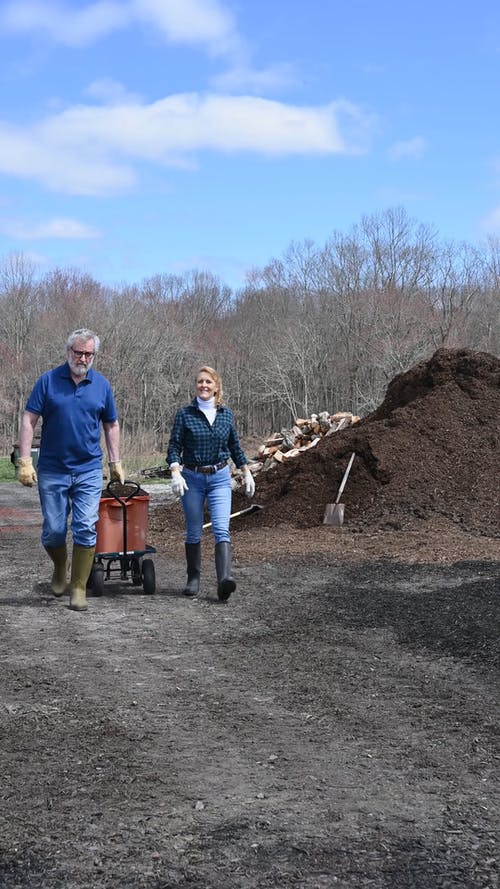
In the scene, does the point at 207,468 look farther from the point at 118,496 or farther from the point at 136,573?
the point at 136,573

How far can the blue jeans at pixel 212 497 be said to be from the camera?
8.66 meters

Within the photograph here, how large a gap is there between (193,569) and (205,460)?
1029 mm

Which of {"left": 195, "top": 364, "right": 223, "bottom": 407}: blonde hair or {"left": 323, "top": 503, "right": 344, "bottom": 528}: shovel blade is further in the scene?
{"left": 323, "top": 503, "right": 344, "bottom": 528}: shovel blade

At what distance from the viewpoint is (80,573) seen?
26.6 feet

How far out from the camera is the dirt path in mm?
3291

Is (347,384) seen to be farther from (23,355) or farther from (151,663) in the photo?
(151,663)

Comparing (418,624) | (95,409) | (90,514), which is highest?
(95,409)

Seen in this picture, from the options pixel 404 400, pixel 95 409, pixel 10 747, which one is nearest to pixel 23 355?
pixel 404 400

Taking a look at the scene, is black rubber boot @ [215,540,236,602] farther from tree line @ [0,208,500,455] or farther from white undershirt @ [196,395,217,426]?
tree line @ [0,208,500,455]

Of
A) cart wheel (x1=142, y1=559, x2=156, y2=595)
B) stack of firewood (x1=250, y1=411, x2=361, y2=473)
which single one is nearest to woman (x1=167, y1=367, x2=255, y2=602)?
cart wheel (x1=142, y1=559, x2=156, y2=595)

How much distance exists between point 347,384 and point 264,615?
51.2m

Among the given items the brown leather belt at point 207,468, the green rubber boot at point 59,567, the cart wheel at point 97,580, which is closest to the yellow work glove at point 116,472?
the brown leather belt at point 207,468

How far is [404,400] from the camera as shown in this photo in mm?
17156

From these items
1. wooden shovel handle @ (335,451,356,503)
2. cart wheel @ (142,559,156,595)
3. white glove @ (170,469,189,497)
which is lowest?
cart wheel @ (142,559,156,595)
